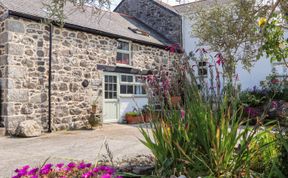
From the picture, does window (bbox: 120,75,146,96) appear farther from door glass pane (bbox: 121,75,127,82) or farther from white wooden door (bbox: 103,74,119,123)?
white wooden door (bbox: 103,74,119,123)

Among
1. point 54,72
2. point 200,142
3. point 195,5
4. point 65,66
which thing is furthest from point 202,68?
point 195,5

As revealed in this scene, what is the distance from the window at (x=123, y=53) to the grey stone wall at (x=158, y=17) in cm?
479

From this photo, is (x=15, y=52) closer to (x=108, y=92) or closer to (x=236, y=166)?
(x=108, y=92)

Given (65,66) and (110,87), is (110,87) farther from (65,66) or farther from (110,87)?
(65,66)

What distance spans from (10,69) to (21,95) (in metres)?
0.88

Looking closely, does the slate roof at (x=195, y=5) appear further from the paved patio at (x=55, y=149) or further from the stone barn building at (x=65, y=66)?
the paved patio at (x=55, y=149)

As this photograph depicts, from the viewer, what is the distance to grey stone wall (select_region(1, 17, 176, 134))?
30.0 ft

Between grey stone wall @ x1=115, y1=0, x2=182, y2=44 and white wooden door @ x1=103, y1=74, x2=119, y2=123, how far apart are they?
6018 mm

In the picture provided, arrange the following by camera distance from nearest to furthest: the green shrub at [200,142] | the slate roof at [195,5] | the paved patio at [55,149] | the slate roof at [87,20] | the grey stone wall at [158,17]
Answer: the green shrub at [200,142], the paved patio at [55,149], the slate roof at [87,20], the slate roof at [195,5], the grey stone wall at [158,17]

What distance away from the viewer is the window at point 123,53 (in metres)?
12.9

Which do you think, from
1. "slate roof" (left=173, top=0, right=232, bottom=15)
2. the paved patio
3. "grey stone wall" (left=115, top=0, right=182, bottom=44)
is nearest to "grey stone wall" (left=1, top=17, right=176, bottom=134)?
the paved patio

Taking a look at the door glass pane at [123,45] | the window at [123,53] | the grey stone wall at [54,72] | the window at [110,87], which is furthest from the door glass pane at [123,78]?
the door glass pane at [123,45]

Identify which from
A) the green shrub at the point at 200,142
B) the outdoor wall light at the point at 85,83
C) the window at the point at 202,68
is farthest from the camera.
A: the outdoor wall light at the point at 85,83

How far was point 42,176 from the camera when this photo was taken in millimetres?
2938
